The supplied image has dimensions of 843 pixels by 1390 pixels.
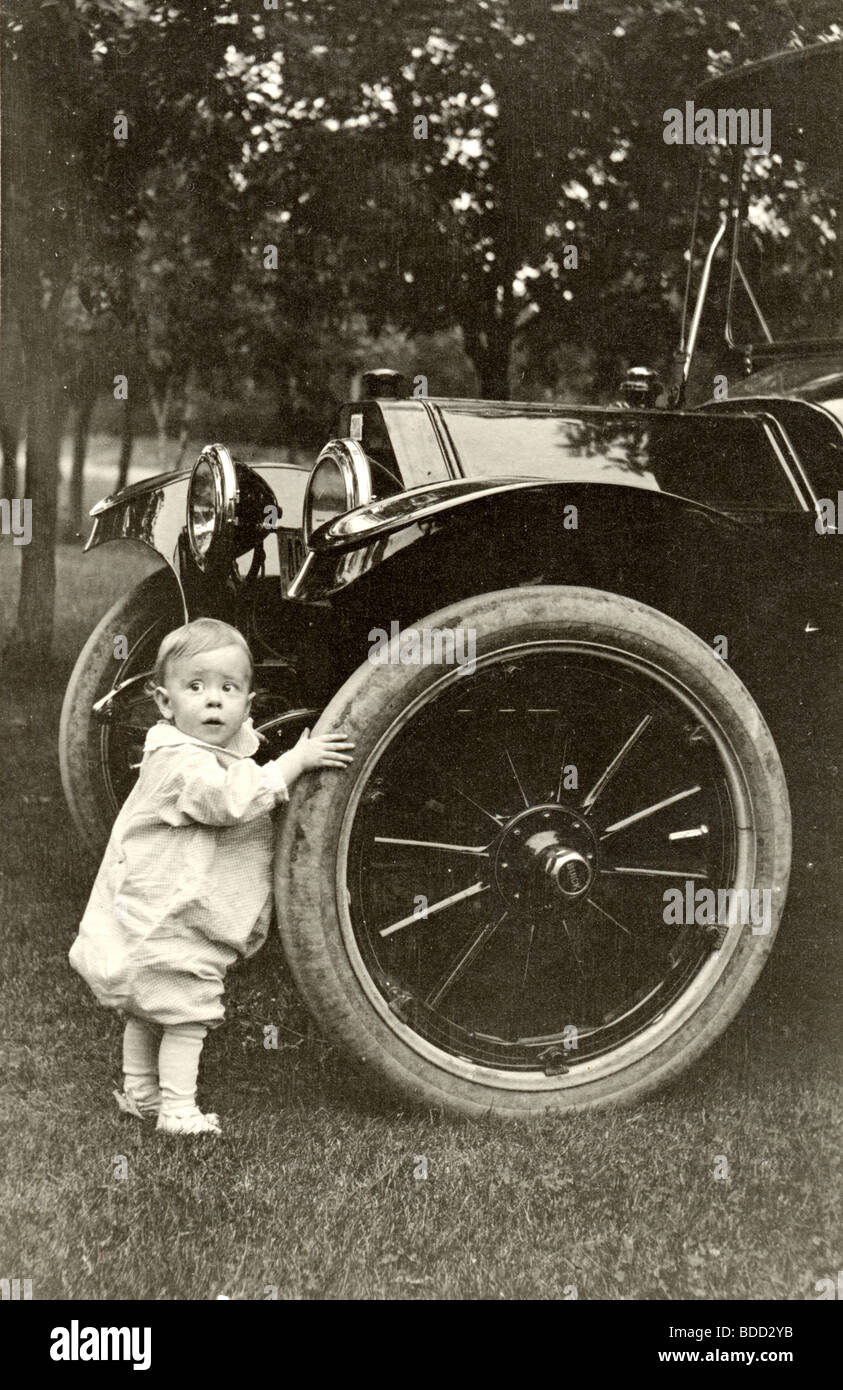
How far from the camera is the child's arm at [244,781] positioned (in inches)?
79.8

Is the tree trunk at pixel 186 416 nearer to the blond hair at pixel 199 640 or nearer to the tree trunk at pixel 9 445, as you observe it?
the tree trunk at pixel 9 445

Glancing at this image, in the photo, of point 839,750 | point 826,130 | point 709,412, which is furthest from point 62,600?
point 826,130

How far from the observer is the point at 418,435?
266cm

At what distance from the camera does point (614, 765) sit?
7.36 feet

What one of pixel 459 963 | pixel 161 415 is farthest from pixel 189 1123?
pixel 161 415

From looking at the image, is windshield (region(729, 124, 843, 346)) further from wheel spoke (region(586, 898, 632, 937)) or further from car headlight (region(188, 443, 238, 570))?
wheel spoke (region(586, 898, 632, 937))

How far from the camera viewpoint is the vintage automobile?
2.09m

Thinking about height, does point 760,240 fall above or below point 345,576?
above

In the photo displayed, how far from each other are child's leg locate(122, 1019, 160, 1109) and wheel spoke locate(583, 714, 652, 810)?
98cm

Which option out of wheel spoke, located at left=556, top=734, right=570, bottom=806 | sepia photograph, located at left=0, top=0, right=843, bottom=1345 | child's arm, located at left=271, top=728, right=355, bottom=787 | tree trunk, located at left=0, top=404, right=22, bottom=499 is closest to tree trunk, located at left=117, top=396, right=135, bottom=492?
sepia photograph, located at left=0, top=0, right=843, bottom=1345

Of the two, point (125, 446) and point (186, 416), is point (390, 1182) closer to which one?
point (125, 446)

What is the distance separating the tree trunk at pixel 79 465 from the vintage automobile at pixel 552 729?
63 centimetres
